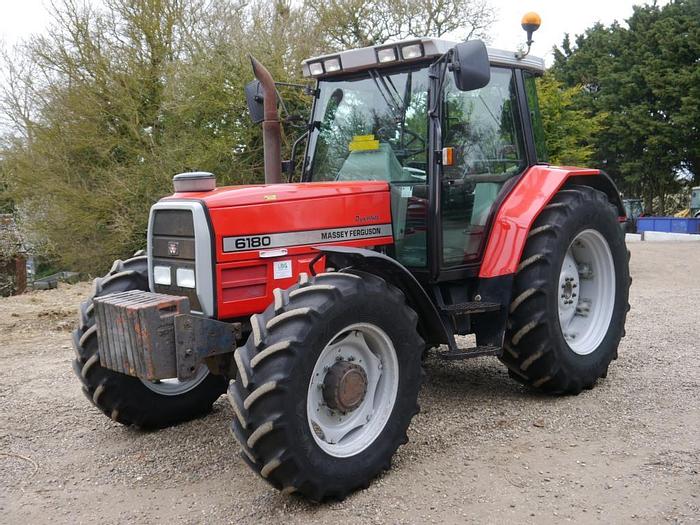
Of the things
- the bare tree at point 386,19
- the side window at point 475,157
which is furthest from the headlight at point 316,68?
the bare tree at point 386,19

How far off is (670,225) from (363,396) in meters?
25.5

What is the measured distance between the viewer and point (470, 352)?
4457 mm

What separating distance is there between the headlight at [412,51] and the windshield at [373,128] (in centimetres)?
13

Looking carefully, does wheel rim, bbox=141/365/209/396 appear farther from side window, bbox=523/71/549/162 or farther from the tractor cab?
side window, bbox=523/71/549/162

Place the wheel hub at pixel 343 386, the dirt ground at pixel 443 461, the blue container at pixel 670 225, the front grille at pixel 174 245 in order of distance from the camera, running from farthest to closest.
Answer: the blue container at pixel 670 225 < the front grille at pixel 174 245 < the wheel hub at pixel 343 386 < the dirt ground at pixel 443 461

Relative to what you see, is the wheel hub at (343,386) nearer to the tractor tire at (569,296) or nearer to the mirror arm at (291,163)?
the tractor tire at (569,296)

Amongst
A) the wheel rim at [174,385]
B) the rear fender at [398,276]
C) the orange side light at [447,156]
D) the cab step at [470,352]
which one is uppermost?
the orange side light at [447,156]

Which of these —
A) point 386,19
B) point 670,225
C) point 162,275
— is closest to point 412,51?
point 162,275

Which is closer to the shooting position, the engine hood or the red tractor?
the red tractor

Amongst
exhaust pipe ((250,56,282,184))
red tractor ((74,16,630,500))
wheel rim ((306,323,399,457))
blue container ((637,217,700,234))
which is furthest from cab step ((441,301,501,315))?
blue container ((637,217,700,234))

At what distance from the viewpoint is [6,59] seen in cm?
1791

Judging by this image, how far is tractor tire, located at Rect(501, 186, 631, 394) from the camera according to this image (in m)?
4.70

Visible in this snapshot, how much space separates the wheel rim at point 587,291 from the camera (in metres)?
5.34

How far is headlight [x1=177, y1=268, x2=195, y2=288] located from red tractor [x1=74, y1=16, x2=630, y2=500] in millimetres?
11
